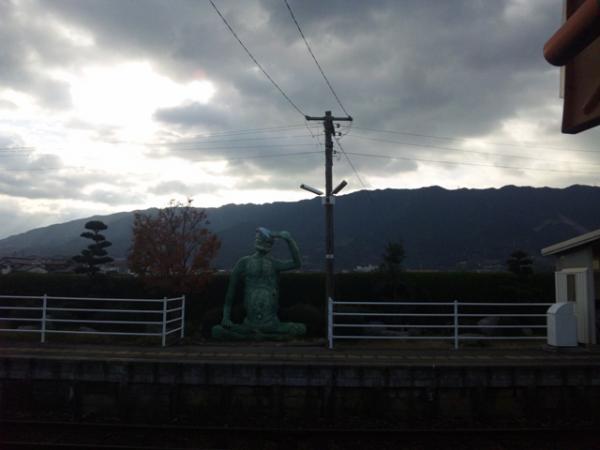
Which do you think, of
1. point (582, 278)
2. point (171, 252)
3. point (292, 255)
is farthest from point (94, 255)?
point (582, 278)

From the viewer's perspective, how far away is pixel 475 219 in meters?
99.8

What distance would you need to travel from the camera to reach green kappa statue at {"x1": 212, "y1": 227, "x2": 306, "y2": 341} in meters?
13.5

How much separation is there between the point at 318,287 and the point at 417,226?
78.5m

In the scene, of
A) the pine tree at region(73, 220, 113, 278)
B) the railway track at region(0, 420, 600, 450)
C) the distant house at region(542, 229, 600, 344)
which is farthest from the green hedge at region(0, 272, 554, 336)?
the railway track at region(0, 420, 600, 450)

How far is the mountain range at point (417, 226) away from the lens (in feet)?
260

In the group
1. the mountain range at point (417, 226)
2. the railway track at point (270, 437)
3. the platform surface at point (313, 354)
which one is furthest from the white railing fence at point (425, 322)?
the mountain range at point (417, 226)

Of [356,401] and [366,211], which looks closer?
[356,401]

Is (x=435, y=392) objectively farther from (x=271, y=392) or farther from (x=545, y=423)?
(x=271, y=392)

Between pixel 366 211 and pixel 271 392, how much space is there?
9484 centimetres

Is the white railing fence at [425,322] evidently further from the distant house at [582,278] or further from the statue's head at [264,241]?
the statue's head at [264,241]

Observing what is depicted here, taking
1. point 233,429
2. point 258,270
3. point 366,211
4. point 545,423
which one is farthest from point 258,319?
point 366,211

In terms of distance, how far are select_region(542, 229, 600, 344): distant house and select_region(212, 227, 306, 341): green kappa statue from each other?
23.0 feet

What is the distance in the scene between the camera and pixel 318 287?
70.2 feet

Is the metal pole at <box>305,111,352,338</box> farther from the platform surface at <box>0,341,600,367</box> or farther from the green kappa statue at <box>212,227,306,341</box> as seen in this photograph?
the platform surface at <box>0,341,600,367</box>
